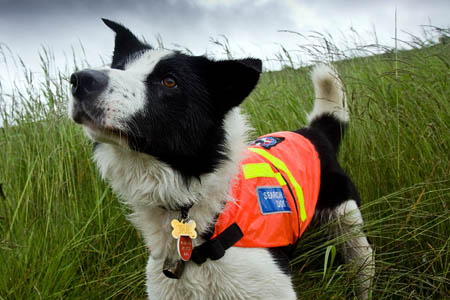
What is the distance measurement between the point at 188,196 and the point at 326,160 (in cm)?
131

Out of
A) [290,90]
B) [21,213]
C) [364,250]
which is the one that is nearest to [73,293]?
[21,213]

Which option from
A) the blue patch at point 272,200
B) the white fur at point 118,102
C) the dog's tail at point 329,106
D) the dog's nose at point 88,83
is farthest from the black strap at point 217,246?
the dog's tail at point 329,106

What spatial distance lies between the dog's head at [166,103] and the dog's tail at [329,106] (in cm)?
137

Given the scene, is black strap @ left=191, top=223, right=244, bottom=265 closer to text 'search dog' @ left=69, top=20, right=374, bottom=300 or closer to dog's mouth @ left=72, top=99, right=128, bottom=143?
text 'search dog' @ left=69, top=20, right=374, bottom=300

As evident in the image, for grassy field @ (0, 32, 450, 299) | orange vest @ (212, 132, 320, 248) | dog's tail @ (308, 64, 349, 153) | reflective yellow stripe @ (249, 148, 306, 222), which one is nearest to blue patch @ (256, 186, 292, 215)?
orange vest @ (212, 132, 320, 248)

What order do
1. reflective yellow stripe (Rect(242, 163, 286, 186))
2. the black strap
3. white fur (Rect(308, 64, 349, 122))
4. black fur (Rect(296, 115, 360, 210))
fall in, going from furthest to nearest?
white fur (Rect(308, 64, 349, 122)), black fur (Rect(296, 115, 360, 210)), reflective yellow stripe (Rect(242, 163, 286, 186)), the black strap

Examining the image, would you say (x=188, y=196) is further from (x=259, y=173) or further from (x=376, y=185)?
(x=376, y=185)

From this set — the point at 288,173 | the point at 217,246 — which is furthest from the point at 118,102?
the point at 288,173

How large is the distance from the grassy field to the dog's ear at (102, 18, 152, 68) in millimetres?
932

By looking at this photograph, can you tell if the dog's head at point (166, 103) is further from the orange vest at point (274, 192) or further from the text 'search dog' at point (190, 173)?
the orange vest at point (274, 192)

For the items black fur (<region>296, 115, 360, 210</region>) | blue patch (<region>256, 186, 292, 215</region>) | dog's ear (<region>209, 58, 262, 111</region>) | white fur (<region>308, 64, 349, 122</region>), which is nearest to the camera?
dog's ear (<region>209, 58, 262, 111</region>)

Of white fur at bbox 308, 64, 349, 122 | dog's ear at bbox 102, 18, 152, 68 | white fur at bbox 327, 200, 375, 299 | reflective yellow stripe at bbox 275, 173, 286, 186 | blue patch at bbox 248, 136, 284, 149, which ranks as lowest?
white fur at bbox 327, 200, 375, 299

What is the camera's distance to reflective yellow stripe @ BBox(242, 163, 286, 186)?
237 cm

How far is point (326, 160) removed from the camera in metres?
3.01
